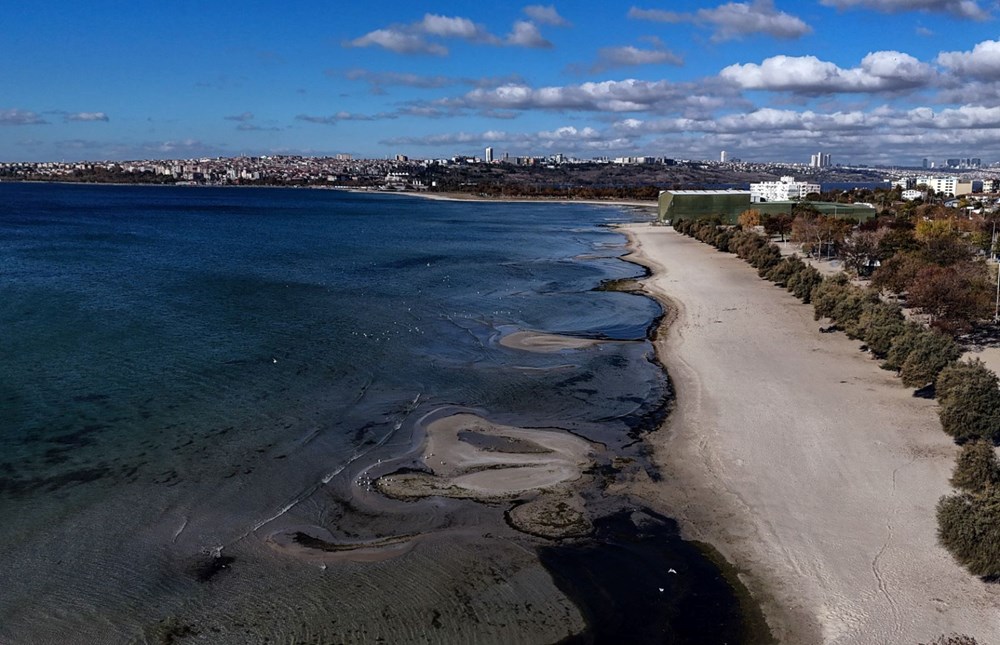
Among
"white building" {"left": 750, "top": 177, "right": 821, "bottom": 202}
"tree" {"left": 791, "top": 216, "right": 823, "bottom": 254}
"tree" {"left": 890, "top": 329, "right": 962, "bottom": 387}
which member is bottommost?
"tree" {"left": 890, "top": 329, "right": 962, "bottom": 387}

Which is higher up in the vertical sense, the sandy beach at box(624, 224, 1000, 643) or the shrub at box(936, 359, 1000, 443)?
the shrub at box(936, 359, 1000, 443)

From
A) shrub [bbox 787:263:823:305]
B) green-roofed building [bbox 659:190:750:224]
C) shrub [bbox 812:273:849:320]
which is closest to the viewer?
shrub [bbox 812:273:849:320]

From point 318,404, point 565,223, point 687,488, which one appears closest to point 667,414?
point 687,488

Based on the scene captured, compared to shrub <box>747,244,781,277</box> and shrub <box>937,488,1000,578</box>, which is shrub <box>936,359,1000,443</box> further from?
shrub <box>747,244,781,277</box>

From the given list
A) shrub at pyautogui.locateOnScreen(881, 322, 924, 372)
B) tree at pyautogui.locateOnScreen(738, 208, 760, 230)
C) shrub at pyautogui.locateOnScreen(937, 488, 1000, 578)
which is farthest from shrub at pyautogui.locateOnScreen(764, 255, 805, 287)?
tree at pyautogui.locateOnScreen(738, 208, 760, 230)

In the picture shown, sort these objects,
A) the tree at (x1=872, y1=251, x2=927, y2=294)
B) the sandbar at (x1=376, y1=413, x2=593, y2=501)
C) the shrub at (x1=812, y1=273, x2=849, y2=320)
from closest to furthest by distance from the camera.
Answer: the sandbar at (x1=376, y1=413, x2=593, y2=501)
the shrub at (x1=812, y1=273, x2=849, y2=320)
the tree at (x1=872, y1=251, x2=927, y2=294)

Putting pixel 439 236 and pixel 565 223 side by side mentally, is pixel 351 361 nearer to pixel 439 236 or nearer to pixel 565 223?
pixel 439 236

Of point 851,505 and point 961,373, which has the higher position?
point 961,373
